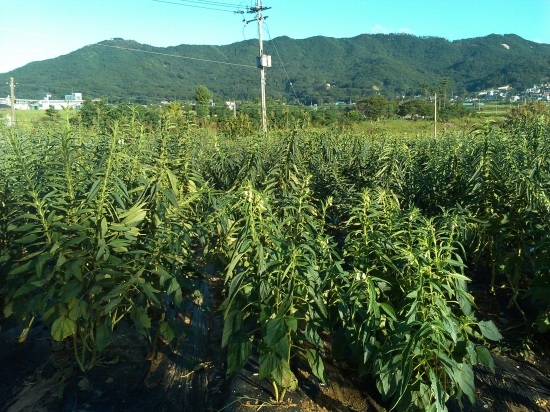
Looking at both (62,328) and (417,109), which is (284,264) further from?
(417,109)

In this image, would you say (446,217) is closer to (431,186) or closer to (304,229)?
(304,229)

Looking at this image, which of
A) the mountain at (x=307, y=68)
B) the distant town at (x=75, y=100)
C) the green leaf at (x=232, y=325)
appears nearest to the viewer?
the green leaf at (x=232, y=325)

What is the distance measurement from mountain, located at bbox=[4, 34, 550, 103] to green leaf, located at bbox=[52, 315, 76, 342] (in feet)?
164


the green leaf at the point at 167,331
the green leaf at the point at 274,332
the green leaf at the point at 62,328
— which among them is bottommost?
the green leaf at the point at 167,331

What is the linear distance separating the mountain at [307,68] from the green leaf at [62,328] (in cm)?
5012

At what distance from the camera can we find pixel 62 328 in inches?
124

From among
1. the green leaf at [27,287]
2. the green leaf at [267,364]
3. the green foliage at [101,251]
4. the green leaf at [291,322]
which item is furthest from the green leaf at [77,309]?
the green leaf at [291,322]

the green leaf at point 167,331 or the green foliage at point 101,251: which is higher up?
the green foliage at point 101,251

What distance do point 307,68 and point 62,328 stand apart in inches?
4965

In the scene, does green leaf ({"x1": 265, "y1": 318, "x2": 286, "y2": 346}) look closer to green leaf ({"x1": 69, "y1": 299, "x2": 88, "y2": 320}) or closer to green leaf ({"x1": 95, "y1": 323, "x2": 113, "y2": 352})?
green leaf ({"x1": 95, "y1": 323, "x2": 113, "y2": 352})

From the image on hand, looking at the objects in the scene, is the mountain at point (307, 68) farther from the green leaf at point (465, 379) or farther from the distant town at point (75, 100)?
the green leaf at point (465, 379)

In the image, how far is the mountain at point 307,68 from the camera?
230ft

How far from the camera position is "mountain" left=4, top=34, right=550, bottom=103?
7000cm

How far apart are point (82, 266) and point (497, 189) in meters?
3.48
